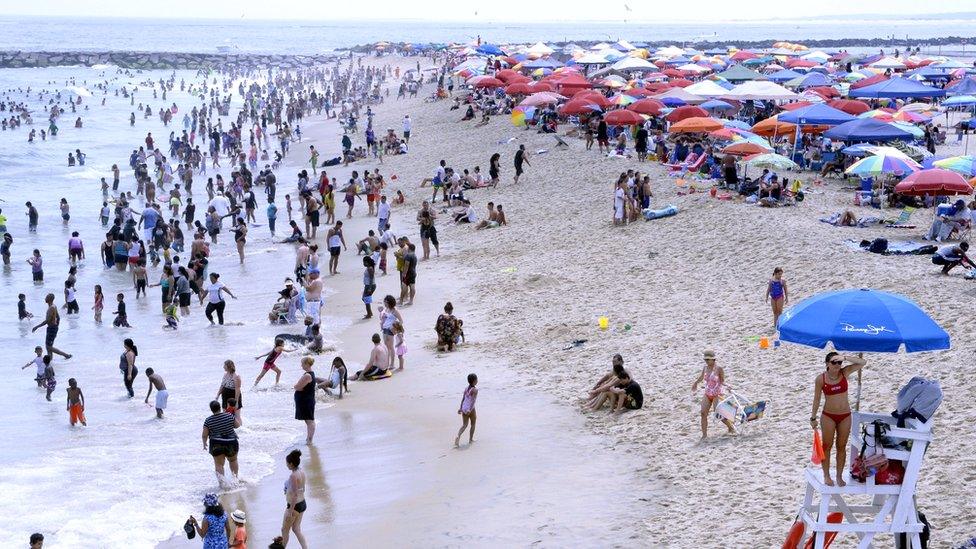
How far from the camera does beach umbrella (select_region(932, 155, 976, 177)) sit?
20.4 metres

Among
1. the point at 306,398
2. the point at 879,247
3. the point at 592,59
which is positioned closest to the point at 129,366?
the point at 306,398

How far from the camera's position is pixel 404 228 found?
971 inches

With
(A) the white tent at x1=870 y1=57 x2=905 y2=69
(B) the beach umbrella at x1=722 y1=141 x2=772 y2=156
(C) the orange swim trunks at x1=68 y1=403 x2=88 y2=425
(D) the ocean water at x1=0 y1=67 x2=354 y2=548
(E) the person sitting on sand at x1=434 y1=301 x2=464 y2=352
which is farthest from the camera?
(A) the white tent at x1=870 y1=57 x2=905 y2=69

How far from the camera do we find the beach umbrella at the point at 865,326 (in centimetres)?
735

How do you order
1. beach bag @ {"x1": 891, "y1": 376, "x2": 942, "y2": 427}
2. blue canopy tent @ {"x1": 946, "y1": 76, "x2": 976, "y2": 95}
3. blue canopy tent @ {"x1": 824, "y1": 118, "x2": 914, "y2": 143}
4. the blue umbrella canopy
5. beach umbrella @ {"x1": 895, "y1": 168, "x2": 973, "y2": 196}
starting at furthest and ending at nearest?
1. blue canopy tent @ {"x1": 946, "y1": 76, "x2": 976, "y2": 95}
2. blue canopy tent @ {"x1": 824, "y1": 118, "x2": 914, "y2": 143}
3. beach umbrella @ {"x1": 895, "y1": 168, "x2": 973, "y2": 196}
4. the blue umbrella canopy
5. beach bag @ {"x1": 891, "y1": 376, "x2": 942, "y2": 427}

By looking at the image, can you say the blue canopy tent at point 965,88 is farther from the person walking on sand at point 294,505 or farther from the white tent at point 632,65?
the person walking on sand at point 294,505

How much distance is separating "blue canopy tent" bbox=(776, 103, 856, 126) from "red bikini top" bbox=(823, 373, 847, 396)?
18.7 metres

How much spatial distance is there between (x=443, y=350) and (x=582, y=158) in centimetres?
1434

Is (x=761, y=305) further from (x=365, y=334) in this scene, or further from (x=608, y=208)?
(x=608, y=208)

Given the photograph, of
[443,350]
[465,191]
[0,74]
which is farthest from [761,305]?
[0,74]

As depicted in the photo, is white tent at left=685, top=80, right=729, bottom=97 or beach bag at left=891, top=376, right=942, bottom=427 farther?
white tent at left=685, top=80, right=729, bottom=97

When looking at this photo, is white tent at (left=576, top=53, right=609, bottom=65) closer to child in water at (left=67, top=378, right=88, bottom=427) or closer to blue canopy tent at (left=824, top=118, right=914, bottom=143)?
blue canopy tent at (left=824, top=118, right=914, bottom=143)

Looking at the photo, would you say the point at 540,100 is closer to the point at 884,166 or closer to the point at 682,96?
the point at 682,96

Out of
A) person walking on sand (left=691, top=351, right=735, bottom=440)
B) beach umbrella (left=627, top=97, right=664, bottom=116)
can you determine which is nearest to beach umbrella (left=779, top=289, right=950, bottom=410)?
person walking on sand (left=691, top=351, right=735, bottom=440)
